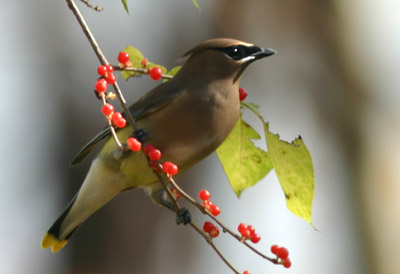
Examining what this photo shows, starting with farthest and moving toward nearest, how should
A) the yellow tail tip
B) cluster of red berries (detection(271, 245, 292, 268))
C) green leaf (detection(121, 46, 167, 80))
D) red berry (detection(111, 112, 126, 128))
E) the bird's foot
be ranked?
the yellow tail tip
the bird's foot
green leaf (detection(121, 46, 167, 80))
red berry (detection(111, 112, 126, 128))
cluster of red berries (detection(271, 245, 292, 268))

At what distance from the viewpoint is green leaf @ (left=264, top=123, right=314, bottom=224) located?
7.52ft

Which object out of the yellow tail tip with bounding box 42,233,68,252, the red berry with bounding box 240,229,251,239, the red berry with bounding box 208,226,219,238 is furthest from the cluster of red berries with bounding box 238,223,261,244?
the yellow tail tip with bounding box 42,233,68,252

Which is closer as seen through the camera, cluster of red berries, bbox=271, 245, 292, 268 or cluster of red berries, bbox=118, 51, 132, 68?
cluster of red berries, bbox=271, 245, 292, 268

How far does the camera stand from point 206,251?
759 cm

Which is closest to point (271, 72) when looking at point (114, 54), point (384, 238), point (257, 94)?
point (257, 94)

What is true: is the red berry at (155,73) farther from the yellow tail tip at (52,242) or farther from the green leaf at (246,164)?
the yellow tail tip at (52,242)

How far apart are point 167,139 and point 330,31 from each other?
18.5 feet

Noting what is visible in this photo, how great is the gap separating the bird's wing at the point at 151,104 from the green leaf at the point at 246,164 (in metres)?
0.49

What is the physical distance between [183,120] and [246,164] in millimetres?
428

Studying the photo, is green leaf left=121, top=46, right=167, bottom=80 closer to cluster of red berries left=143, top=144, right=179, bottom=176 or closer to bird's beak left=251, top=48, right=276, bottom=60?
cluster of red berries left=143, top=144, right=179, bottom=176

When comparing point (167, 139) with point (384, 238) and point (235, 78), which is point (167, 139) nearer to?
point (235, 78)

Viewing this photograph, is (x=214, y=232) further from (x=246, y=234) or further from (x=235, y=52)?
(x=235, y=52)

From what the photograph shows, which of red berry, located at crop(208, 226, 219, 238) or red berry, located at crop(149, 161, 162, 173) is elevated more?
red berry, located at crop(149, 161, 162, 173)

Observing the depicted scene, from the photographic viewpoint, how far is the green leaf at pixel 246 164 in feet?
8.11
